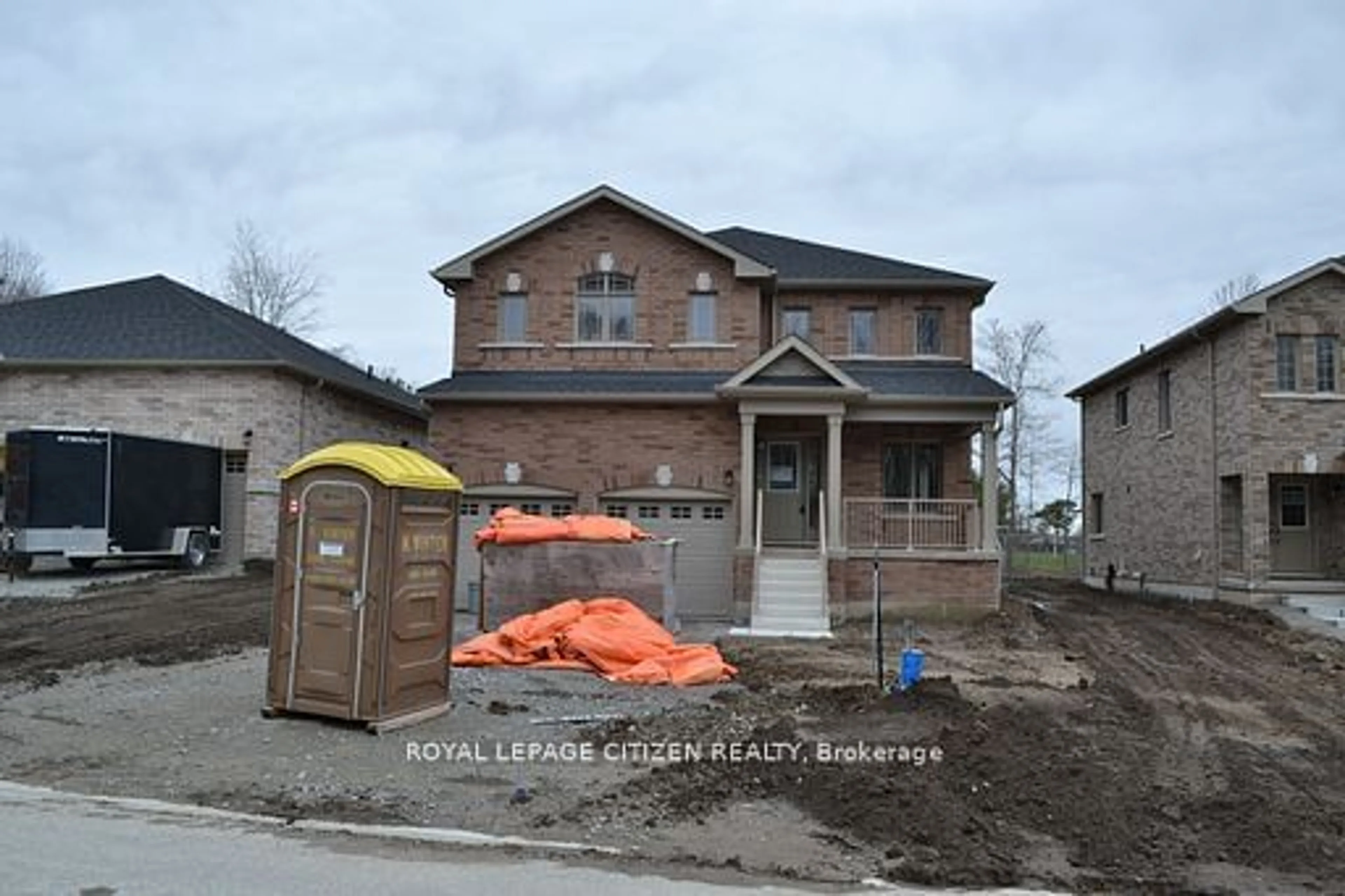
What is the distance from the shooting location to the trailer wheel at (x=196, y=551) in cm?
2412

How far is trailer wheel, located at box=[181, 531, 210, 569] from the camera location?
2412 cm

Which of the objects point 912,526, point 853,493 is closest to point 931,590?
point 912,526

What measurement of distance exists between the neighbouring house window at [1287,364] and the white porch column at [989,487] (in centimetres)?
628

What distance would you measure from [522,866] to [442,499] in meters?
4.54

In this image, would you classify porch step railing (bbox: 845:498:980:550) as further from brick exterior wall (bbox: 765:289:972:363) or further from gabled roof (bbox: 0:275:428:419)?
gabled roof (bbox: 0:275:428:419)

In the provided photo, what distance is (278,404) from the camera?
25562 millimetres

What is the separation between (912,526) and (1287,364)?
8747 mm

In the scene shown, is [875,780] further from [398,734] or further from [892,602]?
[892,602]

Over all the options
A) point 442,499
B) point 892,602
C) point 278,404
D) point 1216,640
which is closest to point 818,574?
point 892,602

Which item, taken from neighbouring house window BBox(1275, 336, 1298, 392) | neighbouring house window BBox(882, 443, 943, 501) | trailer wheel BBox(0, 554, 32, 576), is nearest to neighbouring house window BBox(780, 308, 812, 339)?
neighbouring house window BBox(882, 443, 943, 501)

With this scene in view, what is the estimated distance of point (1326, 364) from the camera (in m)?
22.2

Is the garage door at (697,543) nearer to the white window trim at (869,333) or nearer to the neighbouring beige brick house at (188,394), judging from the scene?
the white window trim at (869,333)

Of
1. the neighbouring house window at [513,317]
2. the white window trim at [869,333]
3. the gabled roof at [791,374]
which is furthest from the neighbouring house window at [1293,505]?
the neighbouring house window at [513,317]

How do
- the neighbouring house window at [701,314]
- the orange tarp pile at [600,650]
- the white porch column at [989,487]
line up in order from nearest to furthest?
the orange tarp pile at [600,650]
the white porch column at [989,487]
the neighbouring house window at [701,314]
